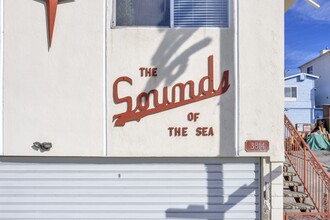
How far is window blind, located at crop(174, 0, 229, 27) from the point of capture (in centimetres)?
460

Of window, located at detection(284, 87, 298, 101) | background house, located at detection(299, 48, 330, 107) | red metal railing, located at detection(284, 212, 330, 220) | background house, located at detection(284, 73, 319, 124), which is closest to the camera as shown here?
red metal railing, located at detection(284, 212, 330, 220)

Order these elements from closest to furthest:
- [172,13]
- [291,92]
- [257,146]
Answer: [257,146]
[172,13]
[291,92]

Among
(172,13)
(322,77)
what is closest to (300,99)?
(322,77)

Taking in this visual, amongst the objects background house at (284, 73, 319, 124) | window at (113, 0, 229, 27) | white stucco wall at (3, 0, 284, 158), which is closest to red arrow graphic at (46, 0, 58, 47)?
white stucco wall at (3, 0, 284, 158)

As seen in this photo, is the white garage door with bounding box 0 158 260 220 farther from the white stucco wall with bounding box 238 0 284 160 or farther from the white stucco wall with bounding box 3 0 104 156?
the white stucco wall with bounding box 238 0 284 160

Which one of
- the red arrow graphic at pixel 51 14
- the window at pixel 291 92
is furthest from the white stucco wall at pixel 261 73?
the window at pixel 291 92

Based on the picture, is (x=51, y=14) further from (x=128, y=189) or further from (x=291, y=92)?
(x=291, y=92)

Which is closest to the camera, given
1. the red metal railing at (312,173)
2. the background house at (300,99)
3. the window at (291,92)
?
the red metal railing at (312,173)

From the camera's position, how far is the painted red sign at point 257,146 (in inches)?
174

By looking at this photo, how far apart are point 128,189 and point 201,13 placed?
3.52 m

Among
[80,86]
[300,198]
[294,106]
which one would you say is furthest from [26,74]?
[294,106]

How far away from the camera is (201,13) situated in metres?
4.64

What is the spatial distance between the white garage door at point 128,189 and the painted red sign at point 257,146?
25cm

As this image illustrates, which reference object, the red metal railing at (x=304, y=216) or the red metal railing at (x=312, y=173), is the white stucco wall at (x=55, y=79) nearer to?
the red metal railing at (x=304, y=216)
